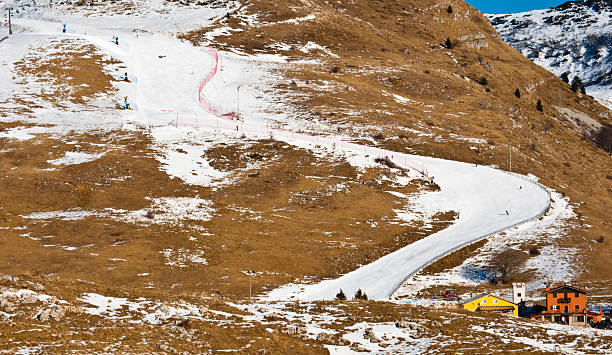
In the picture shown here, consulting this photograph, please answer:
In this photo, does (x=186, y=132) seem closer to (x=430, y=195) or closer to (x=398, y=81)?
(x=430, y=195)

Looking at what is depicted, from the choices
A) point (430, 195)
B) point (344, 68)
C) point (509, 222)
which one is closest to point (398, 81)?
point (344, 68)

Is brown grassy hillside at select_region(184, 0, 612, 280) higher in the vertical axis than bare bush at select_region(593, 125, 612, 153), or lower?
higher

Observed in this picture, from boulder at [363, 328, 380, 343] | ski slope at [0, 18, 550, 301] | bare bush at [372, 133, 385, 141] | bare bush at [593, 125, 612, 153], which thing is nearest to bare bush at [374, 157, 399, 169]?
ski slope at [0, 18, 550, 301]

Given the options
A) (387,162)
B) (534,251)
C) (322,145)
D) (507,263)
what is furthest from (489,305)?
(322,145)

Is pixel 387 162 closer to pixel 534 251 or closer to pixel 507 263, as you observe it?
pixel 534 251

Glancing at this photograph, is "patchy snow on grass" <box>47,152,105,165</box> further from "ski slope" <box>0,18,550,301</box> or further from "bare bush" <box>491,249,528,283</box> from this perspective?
"bare bush" <box>491,249,528,283</box>
